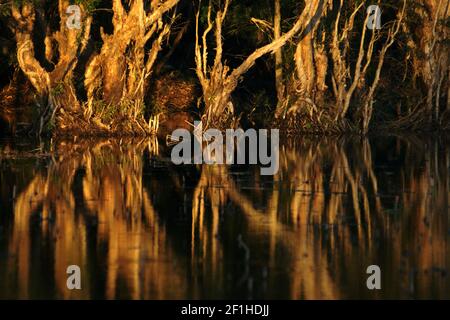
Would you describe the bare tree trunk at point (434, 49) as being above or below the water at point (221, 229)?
above

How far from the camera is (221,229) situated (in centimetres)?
1473

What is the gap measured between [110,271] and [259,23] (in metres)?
26.1

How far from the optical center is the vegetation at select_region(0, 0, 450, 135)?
32.7m

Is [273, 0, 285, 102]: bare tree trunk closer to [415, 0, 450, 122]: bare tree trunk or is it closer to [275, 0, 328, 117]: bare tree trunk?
[275, 0, 328, 117]: bare tree trunk

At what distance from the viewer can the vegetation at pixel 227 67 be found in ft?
107

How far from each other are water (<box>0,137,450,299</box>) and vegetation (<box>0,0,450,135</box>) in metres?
8.83

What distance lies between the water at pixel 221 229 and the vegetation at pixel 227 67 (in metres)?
8.83

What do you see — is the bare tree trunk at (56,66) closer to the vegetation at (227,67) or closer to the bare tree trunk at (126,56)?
the vegetation at (227,67)

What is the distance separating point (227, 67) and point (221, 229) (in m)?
19.4

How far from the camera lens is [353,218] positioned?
1577cm

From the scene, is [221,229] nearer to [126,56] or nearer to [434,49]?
[126,56]

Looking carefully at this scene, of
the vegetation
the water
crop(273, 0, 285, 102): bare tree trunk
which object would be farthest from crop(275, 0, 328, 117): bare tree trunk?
the water

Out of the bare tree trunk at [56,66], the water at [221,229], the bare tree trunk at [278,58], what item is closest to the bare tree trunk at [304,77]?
the bare tree trunk at [278,58]

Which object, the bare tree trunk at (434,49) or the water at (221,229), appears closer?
the water at (221,229)
